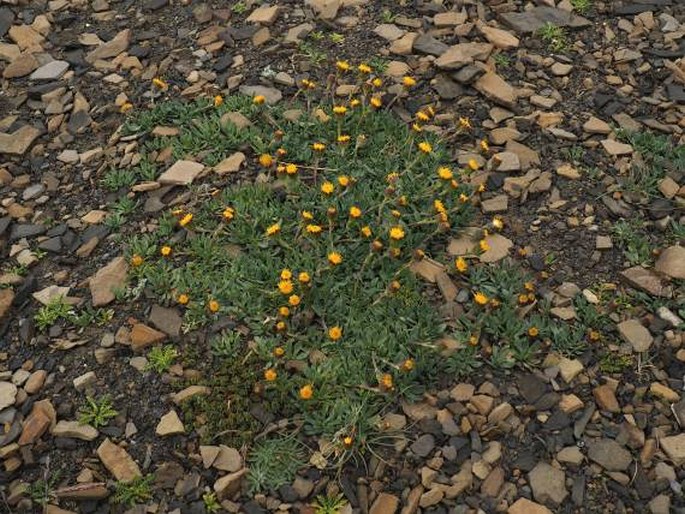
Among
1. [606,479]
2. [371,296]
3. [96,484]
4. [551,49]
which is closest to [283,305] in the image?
[371,296]

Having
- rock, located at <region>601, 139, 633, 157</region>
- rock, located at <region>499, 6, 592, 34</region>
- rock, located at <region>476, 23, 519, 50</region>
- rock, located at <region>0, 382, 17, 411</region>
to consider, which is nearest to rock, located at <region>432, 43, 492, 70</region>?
rock, located at <region>476, 23, 519, 50</region>

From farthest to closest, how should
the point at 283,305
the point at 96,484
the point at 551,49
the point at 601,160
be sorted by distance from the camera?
1. the point at 551,49
2. the point at 601,160
3. the point at 283,305
4. the point at 96,484

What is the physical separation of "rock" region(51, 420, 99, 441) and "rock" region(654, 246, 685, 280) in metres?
3.61

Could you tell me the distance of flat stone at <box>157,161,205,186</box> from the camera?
5.25 meters

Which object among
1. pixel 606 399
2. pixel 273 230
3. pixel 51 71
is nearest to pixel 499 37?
pixel 273 230

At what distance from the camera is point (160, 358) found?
4387 millimetres

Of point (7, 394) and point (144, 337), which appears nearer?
point (7, 394)

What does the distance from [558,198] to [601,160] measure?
532 mm

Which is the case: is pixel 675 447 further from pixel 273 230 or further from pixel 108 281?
pixel 108 281

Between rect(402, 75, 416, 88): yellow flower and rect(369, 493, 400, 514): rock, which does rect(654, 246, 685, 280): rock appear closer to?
rect(402, 75, 416, 88): yellow flower

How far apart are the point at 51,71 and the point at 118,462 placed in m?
3.81

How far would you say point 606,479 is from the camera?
394 centimetres

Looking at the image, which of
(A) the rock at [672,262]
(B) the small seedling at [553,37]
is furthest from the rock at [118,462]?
(B) the small seedling at [553,37]

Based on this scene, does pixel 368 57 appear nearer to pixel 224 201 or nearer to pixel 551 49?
pixel 551 49
